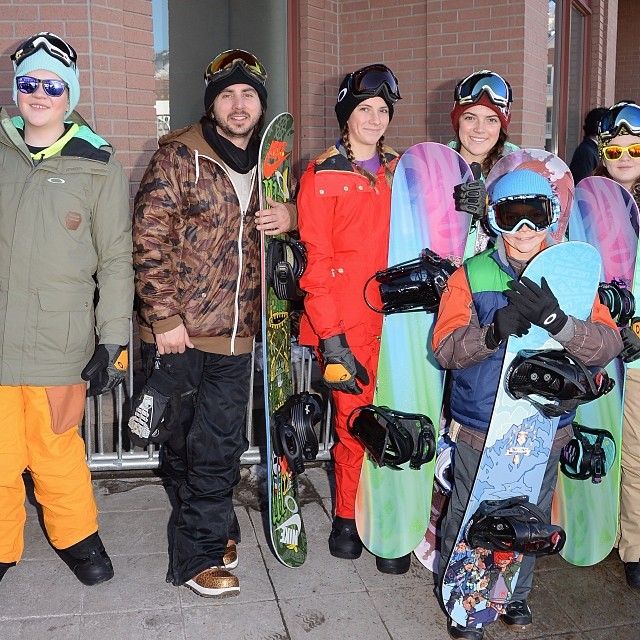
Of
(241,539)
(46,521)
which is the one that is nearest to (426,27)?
(241,539)

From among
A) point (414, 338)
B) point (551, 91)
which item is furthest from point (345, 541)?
point (551, 91)

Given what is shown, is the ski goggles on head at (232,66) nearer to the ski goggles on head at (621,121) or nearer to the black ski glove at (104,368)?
the black ski glove at (104,368)

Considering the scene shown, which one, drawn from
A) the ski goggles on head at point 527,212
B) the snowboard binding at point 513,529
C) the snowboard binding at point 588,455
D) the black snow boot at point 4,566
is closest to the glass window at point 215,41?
the black snow boot at point 4,566

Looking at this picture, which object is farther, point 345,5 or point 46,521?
point 345,5

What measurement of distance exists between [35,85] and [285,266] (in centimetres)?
110

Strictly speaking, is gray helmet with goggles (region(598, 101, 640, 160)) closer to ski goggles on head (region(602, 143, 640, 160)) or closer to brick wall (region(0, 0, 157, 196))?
ski goggles on head (region(602, 143, 640, 160))

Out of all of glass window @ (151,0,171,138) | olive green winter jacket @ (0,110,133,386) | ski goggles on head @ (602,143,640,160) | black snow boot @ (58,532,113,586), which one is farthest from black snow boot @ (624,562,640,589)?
glass window @ (151,0,171,138)

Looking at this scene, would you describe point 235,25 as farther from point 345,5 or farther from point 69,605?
point 69,605

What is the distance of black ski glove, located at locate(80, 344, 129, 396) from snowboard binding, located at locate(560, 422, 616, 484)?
1.74 metres

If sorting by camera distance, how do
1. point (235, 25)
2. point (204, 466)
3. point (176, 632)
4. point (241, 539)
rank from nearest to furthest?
point (176, 632), point (204, 466), point (241, 539), point (235, 25)

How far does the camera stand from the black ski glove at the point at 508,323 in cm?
239

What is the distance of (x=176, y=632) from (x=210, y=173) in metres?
1.67

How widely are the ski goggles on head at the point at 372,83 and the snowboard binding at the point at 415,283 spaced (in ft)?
2.19

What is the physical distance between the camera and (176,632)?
2756 mm
